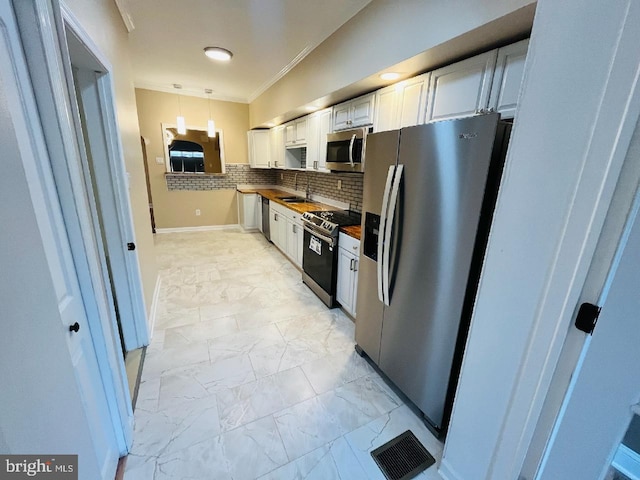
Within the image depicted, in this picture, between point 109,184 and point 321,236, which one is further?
point 321,236

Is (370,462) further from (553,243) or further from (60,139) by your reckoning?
(60,139)

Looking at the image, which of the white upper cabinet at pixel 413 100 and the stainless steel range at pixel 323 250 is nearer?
the white upper cabinet at pixel 413 100

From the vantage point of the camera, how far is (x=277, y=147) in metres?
4.73

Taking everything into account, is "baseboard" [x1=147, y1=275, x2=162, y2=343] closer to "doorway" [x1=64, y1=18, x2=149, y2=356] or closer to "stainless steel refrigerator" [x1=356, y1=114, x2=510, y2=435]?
"doorway" [x1=64, y1=18, x2=149, y2=356]

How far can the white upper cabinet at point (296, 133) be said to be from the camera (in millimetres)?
3699

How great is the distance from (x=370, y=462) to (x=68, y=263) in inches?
67.4

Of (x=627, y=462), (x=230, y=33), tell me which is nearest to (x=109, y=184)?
(x=230, y=33)

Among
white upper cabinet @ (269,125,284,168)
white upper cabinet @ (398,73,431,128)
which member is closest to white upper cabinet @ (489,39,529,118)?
white upper cabinet @ (398,73,431,128)

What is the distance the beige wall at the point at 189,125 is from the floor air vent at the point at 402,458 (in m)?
5.41

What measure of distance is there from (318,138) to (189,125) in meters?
3.31

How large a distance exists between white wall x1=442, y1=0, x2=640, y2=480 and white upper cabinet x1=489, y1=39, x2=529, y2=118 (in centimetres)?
61

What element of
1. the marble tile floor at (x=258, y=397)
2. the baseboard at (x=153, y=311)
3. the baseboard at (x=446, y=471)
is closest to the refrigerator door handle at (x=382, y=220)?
the marble tile floor at (x=258, y=397)

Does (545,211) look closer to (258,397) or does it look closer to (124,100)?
(258,397)

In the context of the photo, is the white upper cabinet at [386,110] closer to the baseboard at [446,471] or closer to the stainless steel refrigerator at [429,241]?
the stainless steel refrigerator at [429,241]
